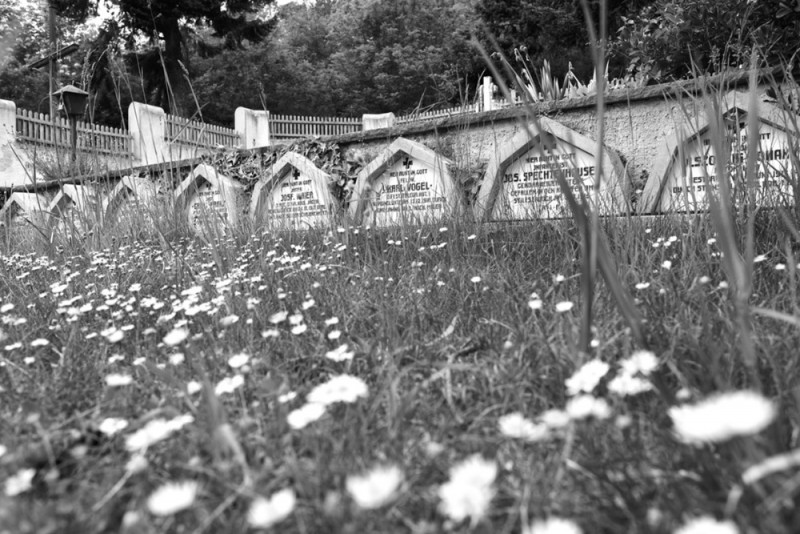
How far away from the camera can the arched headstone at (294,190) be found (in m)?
4.86

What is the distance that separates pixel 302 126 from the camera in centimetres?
2058

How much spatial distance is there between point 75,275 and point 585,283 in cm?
242

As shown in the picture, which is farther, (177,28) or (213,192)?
(177,28)

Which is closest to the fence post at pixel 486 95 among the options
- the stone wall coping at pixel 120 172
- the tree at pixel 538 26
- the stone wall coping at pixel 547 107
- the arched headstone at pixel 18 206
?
the stone wall coping at pixel 547 107

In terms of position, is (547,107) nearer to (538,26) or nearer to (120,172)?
(120,172)

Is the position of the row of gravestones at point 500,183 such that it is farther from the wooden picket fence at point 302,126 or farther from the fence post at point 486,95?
the wooden picket fence at point 302,126

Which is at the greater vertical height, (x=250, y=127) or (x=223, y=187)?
(x=250, y=127)

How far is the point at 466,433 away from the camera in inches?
41.5

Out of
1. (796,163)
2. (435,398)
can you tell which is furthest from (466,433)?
(796,163)

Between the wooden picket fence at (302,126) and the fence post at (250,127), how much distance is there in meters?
1.45

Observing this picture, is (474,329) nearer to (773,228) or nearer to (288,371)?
(288,371)

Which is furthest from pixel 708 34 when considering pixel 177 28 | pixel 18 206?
pixel 177 28

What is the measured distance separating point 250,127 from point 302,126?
297 cm

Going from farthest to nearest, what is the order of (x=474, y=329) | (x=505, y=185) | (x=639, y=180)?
(x=505, y=185) → (x=639, y=180) → (x=474, y=329)
